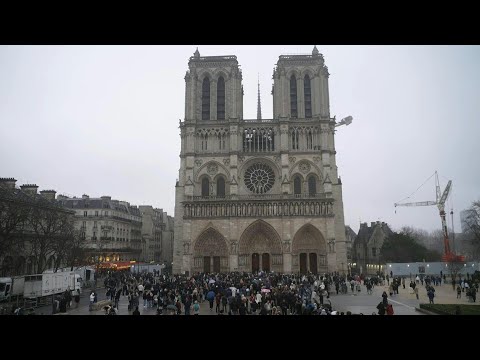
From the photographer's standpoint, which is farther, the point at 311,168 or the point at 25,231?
the point at 311,168

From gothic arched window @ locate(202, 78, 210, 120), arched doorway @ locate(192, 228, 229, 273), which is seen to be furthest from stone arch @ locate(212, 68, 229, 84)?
arched doorway @ locate(192, 228, 229, 273)

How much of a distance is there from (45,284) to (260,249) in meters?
26.9

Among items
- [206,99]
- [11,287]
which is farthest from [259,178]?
[11,287]

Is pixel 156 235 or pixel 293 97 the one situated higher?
pixel 293 97

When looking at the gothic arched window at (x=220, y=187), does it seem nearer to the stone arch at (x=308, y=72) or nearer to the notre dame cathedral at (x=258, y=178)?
the notre dame cathedral at (x=258, y=178)

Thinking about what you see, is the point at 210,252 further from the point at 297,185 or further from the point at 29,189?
the point at 29,189

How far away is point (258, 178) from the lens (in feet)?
159

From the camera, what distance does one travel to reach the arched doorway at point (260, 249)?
4516 centimetres

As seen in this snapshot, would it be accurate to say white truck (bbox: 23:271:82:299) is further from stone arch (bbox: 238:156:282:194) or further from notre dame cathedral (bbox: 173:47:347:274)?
stone arch (bbox: 238:156:282:194)

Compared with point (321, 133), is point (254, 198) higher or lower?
lower
